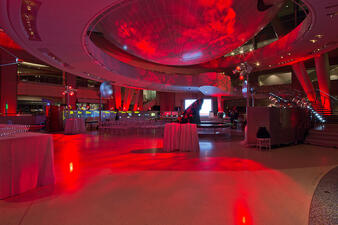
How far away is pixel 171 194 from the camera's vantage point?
108 inches

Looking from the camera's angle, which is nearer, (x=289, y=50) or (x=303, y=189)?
(x=303, y=189)

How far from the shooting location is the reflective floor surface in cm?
211

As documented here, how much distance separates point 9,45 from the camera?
15.7 metres

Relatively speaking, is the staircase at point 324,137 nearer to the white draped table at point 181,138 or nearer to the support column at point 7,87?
the white draped table at point 181,138

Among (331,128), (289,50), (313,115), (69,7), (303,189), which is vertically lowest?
(303,189)

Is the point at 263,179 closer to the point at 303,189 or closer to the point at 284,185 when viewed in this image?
the point at 284,185

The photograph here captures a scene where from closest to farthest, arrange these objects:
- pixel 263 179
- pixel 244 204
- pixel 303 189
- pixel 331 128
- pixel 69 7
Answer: pixel 244 204
pixel 303 189
pixel 263 179
pixel 69 7
pixel 331 128

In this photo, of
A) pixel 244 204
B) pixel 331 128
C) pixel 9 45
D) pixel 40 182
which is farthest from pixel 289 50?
pixel 9 45

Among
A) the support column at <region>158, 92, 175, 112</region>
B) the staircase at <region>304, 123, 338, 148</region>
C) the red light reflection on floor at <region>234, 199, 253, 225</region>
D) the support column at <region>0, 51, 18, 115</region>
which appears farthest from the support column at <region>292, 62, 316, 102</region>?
the support column at <region>0, 51, 18, 115</region>

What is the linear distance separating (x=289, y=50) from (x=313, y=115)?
6.09 meters

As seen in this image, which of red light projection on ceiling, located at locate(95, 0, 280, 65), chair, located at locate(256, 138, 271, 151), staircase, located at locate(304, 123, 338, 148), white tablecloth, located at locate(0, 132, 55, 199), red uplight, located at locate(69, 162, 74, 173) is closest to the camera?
white tablecloth, located at locate(0, 132, 55, 199)

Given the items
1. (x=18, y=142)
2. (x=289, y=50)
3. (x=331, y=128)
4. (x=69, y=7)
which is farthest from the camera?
(x=289, y=50)

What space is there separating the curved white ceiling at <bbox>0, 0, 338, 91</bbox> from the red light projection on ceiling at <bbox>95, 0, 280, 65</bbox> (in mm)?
1298

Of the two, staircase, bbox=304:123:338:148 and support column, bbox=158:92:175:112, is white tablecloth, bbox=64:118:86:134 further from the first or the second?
support column, bbox=158:92:175:112
